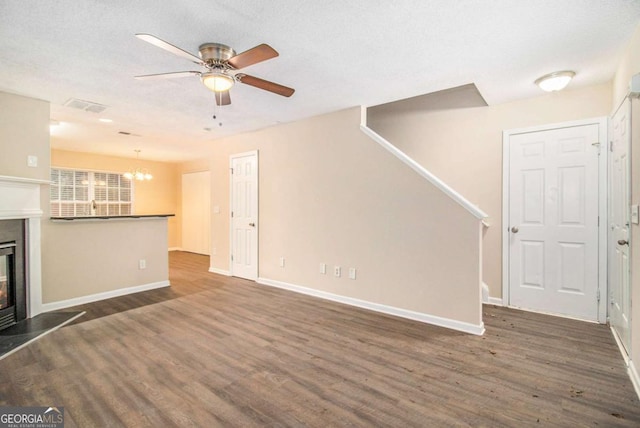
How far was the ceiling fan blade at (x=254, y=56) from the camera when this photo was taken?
1872 mm

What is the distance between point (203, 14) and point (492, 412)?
3.06 m

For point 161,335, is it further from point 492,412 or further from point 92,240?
point 492,412

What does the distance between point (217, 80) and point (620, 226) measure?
12.2 feet

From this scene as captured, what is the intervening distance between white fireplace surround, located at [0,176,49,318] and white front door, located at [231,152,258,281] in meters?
2.49

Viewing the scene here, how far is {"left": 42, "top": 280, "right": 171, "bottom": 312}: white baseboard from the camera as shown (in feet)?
→ 11.8

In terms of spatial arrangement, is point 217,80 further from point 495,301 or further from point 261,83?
point 495,301

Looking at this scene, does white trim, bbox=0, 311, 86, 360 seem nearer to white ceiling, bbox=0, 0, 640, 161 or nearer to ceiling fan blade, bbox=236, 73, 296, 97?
white ceiling, bbox=0, 0, 640, 161

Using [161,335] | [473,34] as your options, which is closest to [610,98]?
[473,34]

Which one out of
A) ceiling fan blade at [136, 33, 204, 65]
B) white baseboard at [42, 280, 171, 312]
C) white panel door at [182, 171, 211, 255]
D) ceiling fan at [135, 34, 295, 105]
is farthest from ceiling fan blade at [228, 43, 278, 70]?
white panel door at [182, 171, 211, 255]

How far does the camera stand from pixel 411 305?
3316 millimetres

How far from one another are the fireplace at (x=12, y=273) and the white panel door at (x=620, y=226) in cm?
562

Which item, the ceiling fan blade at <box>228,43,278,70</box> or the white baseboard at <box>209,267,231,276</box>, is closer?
the ceiling fan blade at <box>228,43,278,70</box>

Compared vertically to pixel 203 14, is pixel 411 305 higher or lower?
lower

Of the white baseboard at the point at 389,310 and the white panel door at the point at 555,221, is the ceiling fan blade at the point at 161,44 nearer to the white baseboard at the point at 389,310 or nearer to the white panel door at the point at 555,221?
the white baseboard at the point at 389,310
